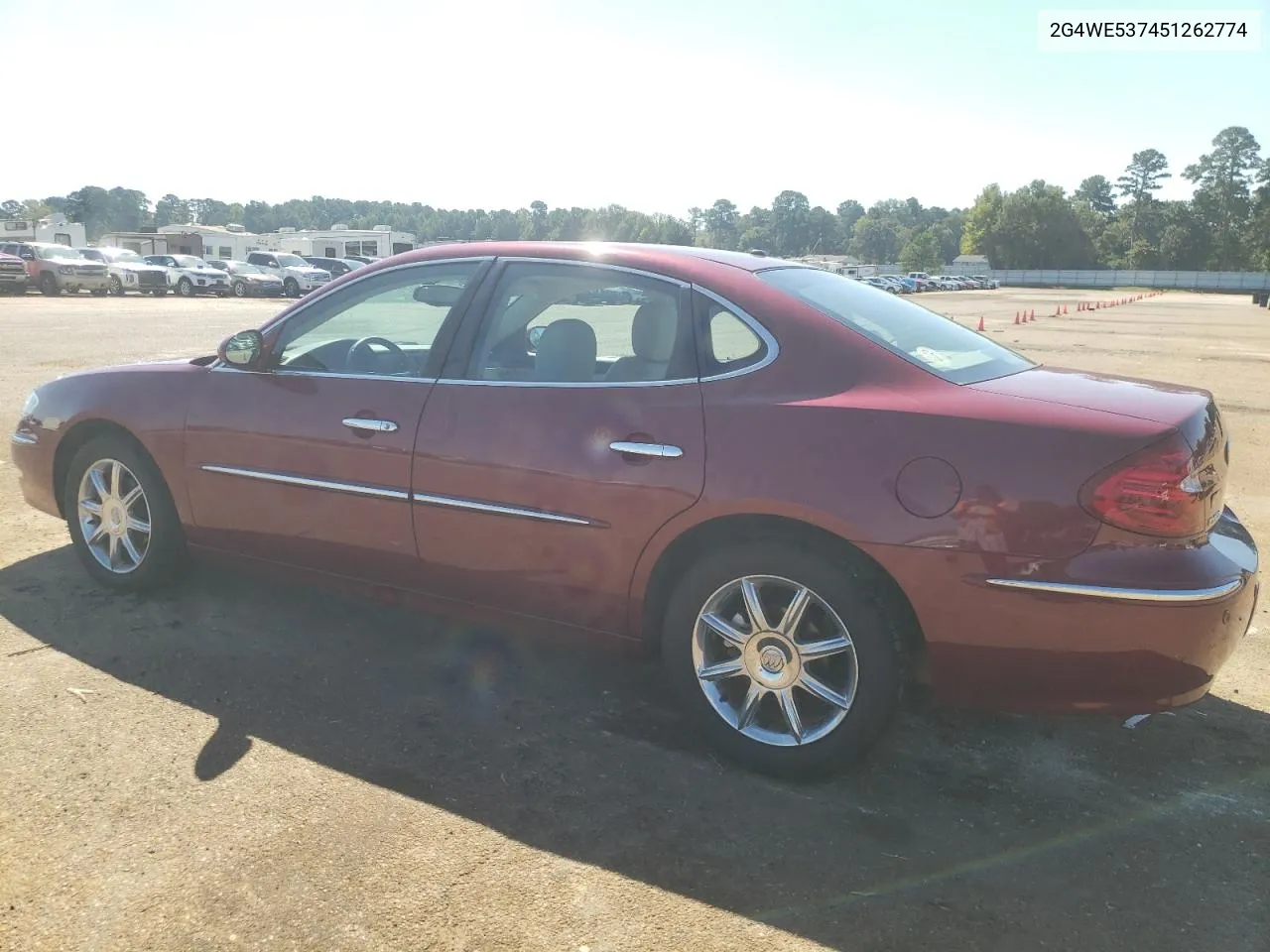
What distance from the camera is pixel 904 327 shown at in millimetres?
3525

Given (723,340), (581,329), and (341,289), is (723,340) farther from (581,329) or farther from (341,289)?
(341,289)

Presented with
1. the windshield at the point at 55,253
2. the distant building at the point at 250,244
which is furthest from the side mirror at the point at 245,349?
the distant building at the point at 250,244

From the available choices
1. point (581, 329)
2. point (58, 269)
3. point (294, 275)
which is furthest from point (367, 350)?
point (294, 275)

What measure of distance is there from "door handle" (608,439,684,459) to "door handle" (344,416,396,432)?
0.95 meters

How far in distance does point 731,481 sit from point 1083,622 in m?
1.07

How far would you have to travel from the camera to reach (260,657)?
3.97 metres

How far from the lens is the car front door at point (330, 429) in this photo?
374 centimetres

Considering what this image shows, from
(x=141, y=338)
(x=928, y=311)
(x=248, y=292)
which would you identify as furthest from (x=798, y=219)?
(x=928, y=311)

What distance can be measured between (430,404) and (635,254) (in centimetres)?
94

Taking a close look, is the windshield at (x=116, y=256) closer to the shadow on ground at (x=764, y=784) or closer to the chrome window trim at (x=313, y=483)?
the chrome window trim at (x=313, y=483)

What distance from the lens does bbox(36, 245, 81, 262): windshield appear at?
33875 millimetres

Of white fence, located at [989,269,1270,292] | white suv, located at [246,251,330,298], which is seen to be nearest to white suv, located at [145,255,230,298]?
white suv, located at [246,251,330,298]

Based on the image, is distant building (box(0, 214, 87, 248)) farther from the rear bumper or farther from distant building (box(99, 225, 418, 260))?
the rear bumper

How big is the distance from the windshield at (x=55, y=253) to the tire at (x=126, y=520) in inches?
1362
